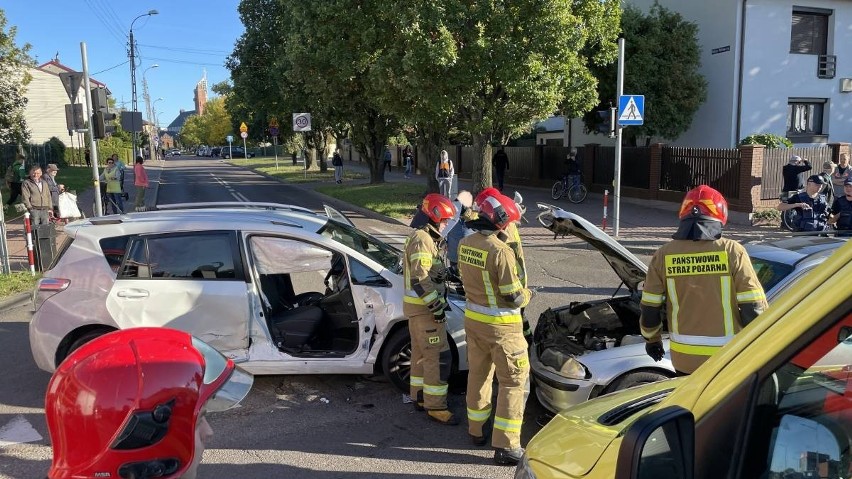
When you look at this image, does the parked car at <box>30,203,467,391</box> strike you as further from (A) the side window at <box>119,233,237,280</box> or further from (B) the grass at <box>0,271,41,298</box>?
(B) the grass at <box>0,271,41,298</box>

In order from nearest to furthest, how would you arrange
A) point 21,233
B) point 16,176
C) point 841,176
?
point 841,176 < point 21,233 < point 16,176

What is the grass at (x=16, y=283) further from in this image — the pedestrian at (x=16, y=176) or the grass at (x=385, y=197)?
the grass at (x=385, y=197)

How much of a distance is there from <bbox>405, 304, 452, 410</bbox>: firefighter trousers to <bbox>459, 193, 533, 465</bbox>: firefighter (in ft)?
1.99

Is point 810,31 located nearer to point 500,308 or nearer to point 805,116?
point 805,116

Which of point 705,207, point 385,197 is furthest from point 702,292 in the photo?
point 385,197

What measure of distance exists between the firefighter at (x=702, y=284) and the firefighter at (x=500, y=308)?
0.87 m

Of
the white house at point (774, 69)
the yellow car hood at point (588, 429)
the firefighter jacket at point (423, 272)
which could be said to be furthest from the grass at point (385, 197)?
the yellow car hood at point (588, 429)

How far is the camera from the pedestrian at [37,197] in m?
11.7

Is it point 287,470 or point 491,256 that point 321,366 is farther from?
point 491,256

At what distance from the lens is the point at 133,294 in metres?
5.12

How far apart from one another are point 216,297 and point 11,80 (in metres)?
19.1

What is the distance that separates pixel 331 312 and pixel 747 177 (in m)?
13.7

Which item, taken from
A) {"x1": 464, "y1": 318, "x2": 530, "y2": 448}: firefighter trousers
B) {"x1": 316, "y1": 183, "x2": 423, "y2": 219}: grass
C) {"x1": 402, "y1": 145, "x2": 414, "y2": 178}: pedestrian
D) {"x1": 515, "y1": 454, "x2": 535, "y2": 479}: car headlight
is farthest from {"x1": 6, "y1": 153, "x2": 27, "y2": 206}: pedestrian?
{"x1": 402, "y1": 145, "x2": 414, "y2": 178}: pedestrian

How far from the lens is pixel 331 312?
582cm
